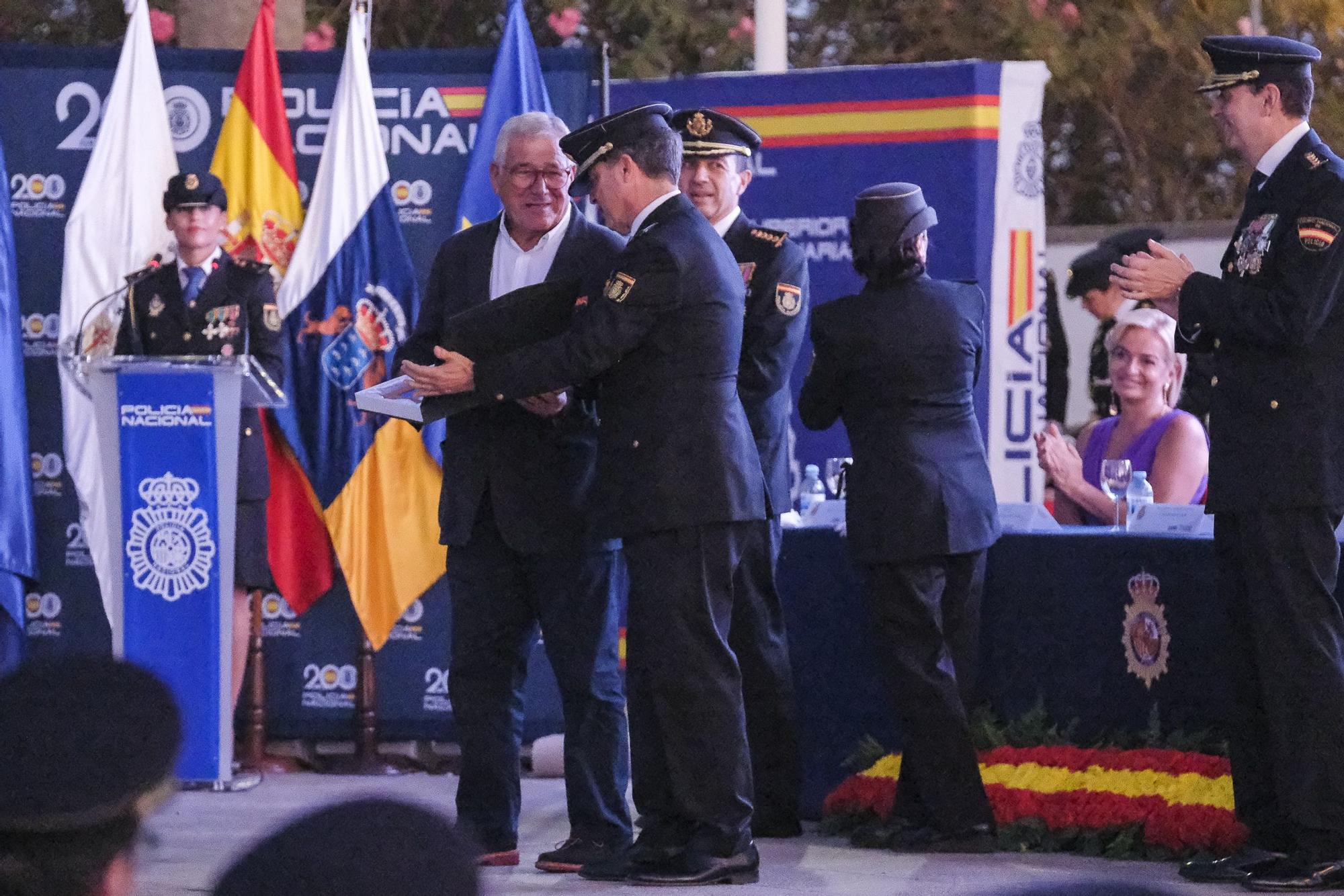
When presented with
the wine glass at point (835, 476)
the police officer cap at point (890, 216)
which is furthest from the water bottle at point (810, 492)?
the police officer cap at point (890, 216)

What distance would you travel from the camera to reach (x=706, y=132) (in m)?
5.27

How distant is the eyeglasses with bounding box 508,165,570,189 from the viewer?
15.9 ft

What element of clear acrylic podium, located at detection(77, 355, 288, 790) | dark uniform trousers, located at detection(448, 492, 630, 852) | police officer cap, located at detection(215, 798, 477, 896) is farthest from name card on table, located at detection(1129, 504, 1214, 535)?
police officer cap, located at detection(215, 798, 477, 896)

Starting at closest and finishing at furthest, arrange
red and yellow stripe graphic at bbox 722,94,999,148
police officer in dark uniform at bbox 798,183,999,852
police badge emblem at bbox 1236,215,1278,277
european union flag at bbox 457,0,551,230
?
police badge emblem at bbox 1236,215,1278,277 → police officer in dark uniform at bbox 798,183,999,852 → european union flag at bbox 457,0,551,230 → red and yellow stripe graphic at bbox 722,94,999,148

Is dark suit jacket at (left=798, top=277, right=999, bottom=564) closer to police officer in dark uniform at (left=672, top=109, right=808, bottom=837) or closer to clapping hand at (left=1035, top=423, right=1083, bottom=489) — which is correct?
police officer in dark uniform at (left=672, top=109, right=808, bottom=837)

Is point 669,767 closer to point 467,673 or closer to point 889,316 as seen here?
point 467,673

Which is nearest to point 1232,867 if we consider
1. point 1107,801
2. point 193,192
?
point 1107,801

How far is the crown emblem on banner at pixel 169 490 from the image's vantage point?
5992mm

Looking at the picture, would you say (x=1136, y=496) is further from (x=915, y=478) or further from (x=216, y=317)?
(x=216, y=317)

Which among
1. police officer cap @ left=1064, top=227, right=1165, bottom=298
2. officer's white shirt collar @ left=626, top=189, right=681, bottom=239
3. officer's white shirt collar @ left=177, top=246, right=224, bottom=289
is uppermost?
police officer cap @ left=1064, top=227, right=1165, bottom=298

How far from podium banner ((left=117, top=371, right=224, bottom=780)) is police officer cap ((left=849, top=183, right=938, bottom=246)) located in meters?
2.22

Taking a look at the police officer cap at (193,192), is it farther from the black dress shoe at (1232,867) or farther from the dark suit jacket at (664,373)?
the black dress shoe at (1232,867)

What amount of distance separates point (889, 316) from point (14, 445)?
326cm

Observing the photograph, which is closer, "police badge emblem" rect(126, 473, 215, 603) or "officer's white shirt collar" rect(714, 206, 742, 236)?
"officer's white shirt collar" rect(714, 206, 742, 236)
